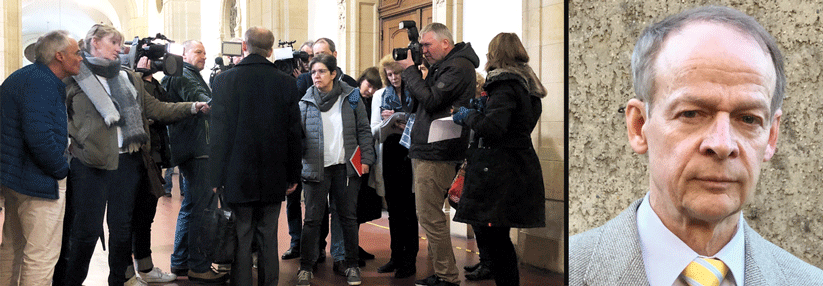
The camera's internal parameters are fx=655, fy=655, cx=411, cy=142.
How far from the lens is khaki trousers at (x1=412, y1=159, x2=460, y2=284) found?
293cm

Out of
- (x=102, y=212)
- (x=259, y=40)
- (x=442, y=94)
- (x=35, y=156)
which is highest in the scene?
(x=259, y=40)

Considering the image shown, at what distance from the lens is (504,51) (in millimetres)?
2127

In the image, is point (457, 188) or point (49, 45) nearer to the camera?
point (49, 45)

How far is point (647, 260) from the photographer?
832 millimetres

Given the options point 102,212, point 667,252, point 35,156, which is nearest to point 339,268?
point 102,212

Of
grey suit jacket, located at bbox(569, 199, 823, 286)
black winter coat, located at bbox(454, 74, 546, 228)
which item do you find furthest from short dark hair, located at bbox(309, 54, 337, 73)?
grey suit jacket, located at bbox(569, 199, 823, 286)

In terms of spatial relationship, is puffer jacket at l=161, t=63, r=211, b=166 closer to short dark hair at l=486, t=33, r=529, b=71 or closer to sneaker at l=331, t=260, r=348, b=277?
sneaker at l=331, t=260, r=348, b=277

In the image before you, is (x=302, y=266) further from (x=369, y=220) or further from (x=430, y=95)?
(x=430, y=95)

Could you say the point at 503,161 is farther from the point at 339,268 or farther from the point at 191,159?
the point at 191,159

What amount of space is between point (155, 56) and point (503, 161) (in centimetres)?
148

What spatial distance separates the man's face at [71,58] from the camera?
7.07ft

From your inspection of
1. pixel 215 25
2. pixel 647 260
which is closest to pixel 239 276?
pixel 215 25

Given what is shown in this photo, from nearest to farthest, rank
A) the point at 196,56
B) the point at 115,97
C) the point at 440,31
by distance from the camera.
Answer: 1. the point at 115,97
2. the point at 196,56
3. the point at 440,31

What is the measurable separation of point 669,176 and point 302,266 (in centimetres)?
240
